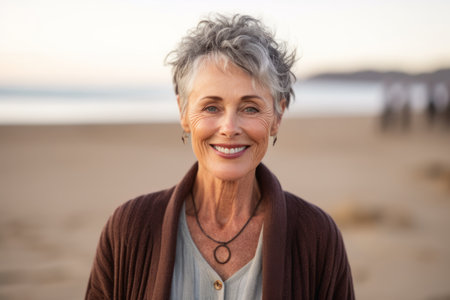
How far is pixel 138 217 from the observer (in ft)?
8.04

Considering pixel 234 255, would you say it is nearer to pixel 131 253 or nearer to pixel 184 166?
pixel 131 253

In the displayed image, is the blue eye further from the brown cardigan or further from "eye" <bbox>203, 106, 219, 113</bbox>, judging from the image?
the brown cardigan

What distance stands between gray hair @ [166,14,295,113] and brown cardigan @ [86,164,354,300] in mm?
556

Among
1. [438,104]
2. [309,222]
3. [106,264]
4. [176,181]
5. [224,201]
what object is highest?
[438,104]

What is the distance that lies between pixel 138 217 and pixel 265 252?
2.21 feet

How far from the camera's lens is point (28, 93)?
24.6m

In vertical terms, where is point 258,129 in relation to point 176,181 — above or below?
below

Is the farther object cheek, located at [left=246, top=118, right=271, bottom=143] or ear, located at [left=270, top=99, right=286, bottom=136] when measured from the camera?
ear, located at [left=270, top=99, right=286, bottom=136]

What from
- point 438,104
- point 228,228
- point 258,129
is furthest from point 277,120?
point 438,104

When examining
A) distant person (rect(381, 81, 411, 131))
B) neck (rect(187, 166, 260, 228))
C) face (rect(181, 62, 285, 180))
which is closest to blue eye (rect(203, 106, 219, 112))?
face (rect(181, 62, 285, 180))

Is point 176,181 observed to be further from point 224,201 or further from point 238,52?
point 238,52

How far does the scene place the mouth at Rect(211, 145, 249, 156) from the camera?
2352mm

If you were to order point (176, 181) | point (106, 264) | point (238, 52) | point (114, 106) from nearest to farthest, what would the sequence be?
point (238, 52) < point (106, 264) < point (176, 181) < point (114, 106)

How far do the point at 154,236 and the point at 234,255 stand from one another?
42 cm
